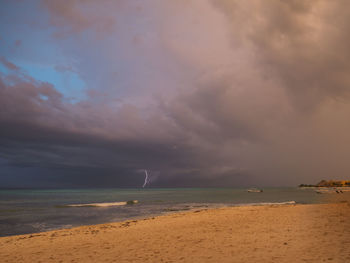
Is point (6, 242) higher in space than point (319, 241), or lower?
lower

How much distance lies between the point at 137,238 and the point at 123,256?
3783 millimetres

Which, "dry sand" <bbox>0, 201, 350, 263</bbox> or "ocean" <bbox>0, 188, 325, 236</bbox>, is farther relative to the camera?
"ocean" <bbox>0, 188, 325, 236</bbox>

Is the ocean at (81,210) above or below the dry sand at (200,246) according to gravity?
below

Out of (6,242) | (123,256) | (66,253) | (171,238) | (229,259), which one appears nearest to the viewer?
(229,259)

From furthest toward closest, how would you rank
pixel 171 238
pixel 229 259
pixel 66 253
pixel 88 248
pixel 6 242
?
pixel 6 242 < pixel 171 238 < pixel 88 248 < pixel 66 253 < pixel 229 259

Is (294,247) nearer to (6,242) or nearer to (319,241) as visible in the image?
(319,241)

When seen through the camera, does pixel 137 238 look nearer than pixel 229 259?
No

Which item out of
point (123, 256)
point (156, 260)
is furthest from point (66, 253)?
point (156, 260)

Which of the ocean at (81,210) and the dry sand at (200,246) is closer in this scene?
the dry sand at (200,246)

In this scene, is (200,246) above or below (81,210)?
above

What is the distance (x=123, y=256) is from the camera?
33.8 ft

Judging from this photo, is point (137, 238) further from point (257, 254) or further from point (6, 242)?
point (6, 242)

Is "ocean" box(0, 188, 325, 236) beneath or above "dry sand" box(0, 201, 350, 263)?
beneath

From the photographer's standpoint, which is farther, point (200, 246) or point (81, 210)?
point (81, 210)
